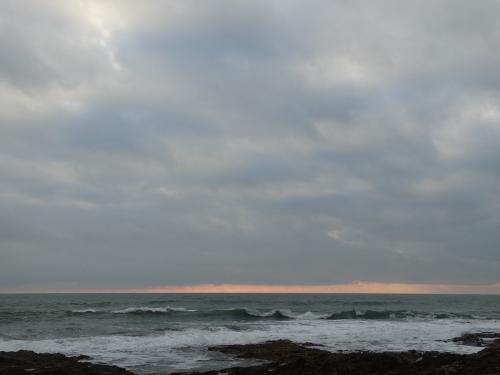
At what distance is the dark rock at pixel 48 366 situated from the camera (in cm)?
1517

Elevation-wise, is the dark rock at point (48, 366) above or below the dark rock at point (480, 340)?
below

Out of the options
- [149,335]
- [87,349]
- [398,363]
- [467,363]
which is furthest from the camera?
[149,335]

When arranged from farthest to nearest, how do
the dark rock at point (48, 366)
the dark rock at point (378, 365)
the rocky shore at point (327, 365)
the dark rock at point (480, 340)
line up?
the dark rock at point (480, 340)
the dark rock at point (48, 366)
the rocky shore at point (327, 365)
the dark rock at point (378, 365)

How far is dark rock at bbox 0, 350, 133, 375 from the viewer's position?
1517 cm

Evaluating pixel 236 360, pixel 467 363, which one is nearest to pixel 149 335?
pixel 236 360

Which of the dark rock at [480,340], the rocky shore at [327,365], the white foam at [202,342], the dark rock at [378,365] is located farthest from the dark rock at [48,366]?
the dark rock at [480,340]

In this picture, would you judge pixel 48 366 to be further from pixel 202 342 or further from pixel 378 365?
pixel 378 365

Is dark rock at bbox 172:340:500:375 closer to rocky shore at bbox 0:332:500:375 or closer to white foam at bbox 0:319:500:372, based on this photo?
rocky shore at bbox 0:332:500:375

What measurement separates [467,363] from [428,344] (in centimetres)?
923

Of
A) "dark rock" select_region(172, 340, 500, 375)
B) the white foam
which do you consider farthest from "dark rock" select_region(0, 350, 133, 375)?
"dark rock" select_region(172, 340, 500, 375)

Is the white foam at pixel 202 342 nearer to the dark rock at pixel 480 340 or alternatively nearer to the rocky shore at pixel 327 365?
the dark rock at pixel 480 340

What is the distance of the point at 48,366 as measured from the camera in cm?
1653

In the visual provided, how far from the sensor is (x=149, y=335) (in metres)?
28.0

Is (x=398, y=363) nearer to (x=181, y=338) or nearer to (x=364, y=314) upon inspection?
(x=181, y=338)
